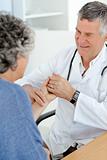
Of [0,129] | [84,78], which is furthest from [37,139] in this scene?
[84,78]

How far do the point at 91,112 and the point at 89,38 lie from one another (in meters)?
0.43

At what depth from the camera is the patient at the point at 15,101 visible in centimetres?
105

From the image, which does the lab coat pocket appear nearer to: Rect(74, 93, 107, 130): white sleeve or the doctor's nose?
Rect(74, 93, 107, 130): white sleeve

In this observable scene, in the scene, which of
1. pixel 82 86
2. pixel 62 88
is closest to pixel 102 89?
pixel 82 86

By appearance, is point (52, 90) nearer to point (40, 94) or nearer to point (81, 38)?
point (40, 94)

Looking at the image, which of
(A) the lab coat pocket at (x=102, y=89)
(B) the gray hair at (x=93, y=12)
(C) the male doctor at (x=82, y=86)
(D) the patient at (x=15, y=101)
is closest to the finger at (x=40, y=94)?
(C) the male doctor at (x=82, y=86)

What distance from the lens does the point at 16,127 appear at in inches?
41.9

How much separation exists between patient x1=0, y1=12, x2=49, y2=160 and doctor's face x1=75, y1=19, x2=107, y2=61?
2.23 feet

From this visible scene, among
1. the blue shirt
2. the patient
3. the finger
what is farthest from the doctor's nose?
→ the blue shirt

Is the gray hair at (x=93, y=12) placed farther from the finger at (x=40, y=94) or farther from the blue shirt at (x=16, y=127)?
the blue shirt at (x=16, y=127)

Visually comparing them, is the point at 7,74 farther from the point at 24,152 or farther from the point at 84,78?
the point at 84,78

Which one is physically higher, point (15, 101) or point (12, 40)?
point (12, 40)

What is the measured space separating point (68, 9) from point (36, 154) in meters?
2.53

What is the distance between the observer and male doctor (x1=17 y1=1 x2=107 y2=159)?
5.74 feet
